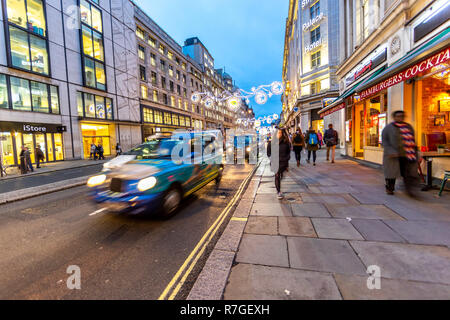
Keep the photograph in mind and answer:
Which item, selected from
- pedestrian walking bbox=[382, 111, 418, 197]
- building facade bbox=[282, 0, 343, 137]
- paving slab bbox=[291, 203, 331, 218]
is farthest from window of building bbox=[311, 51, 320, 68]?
paving slab bbox=[291, 203, 331, 218]

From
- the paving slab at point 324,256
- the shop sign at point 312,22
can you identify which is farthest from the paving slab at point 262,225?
the shop sign at point 312,22

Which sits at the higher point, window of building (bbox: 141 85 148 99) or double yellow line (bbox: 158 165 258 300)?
window of building (bbox: 141 85 148 99)

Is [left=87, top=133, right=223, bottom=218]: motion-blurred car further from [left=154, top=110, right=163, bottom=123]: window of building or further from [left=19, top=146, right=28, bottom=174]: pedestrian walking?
[left=154, top=110, right=163, bottom=123]: window of building

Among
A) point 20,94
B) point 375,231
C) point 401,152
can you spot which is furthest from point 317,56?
point 20,94

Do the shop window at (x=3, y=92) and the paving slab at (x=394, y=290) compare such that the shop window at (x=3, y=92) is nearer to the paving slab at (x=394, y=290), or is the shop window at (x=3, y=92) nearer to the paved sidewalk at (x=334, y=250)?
the paved sidewalk at (x=334, y=250)

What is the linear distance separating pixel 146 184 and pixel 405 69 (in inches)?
Result: 306

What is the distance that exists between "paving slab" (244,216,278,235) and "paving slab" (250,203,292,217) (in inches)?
9.8

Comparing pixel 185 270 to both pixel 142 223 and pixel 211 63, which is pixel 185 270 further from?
pixel 211 63

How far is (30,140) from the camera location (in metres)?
17.2

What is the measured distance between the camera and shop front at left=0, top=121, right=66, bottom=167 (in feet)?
51.0

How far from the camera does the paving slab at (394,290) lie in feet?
6.56

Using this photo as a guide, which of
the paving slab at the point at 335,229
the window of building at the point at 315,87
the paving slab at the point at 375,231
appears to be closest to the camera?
the paving slab at the point at 375,231

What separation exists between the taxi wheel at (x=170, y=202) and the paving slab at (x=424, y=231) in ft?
14.4
